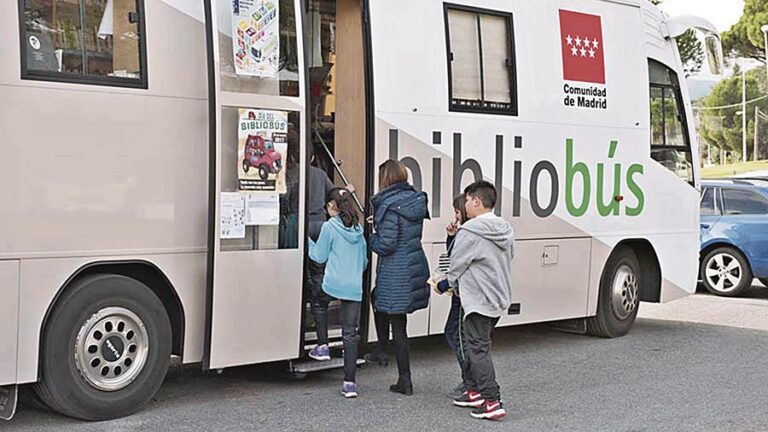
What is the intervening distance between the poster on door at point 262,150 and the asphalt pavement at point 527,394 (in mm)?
1572

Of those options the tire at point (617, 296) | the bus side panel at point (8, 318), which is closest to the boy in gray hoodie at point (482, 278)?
the bus side panel at point (8, 318)

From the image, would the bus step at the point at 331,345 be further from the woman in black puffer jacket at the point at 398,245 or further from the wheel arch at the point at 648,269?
the wheel arch at the point at 648,269

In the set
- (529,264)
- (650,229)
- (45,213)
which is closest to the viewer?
(45,213)

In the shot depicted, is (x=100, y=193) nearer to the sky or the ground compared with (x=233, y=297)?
nearer to the sky

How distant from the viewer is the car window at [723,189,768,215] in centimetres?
1520

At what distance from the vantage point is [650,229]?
37.2ft

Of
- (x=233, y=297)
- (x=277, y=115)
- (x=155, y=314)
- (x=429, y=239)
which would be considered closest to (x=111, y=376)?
(x=155, y=314)

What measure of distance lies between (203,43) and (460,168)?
2.74 m

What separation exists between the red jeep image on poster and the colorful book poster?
0.47 m

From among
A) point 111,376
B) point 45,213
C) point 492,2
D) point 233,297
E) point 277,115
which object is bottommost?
point 111,376

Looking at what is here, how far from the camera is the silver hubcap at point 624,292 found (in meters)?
11.1

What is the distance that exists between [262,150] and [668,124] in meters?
5.55

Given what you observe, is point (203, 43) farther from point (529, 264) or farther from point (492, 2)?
point (529, 264)

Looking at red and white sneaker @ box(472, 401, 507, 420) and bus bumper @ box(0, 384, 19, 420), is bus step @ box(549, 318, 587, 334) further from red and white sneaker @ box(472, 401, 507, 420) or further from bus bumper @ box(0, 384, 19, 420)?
bus bumper @ box(0, 384, 19, 420)
